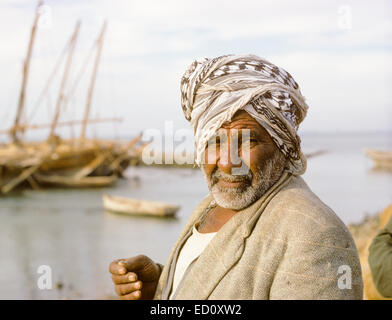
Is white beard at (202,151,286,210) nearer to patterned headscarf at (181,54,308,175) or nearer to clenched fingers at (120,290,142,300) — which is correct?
patterned headscarf at (181,54,308,175)

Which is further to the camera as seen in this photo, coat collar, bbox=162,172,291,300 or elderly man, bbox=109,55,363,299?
coat collar, bbox=162,172,291,300

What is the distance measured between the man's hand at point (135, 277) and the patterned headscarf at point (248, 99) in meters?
0.46

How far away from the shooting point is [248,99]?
1439 mm

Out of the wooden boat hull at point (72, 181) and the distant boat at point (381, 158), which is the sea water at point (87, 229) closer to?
the wooden boat hull at point (72, 181)

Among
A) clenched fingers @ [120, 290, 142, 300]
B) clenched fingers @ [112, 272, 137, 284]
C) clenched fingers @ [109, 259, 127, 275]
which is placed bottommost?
clenched fingers @ [120, 290, 142, 300]

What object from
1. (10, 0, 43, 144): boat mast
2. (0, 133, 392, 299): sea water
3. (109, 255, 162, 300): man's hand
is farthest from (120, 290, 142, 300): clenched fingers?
(10, 0, 43, 144): boat mast

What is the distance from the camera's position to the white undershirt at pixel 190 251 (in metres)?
1.58

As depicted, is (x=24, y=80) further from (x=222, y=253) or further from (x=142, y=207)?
(x=222, y=253)

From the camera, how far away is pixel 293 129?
1.53 meters

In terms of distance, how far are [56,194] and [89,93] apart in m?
6.69

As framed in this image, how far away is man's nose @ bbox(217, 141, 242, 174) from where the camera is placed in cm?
147

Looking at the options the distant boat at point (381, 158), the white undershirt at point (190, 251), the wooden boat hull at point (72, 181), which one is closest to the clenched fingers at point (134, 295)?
the white undershirt at point (190, 251)
